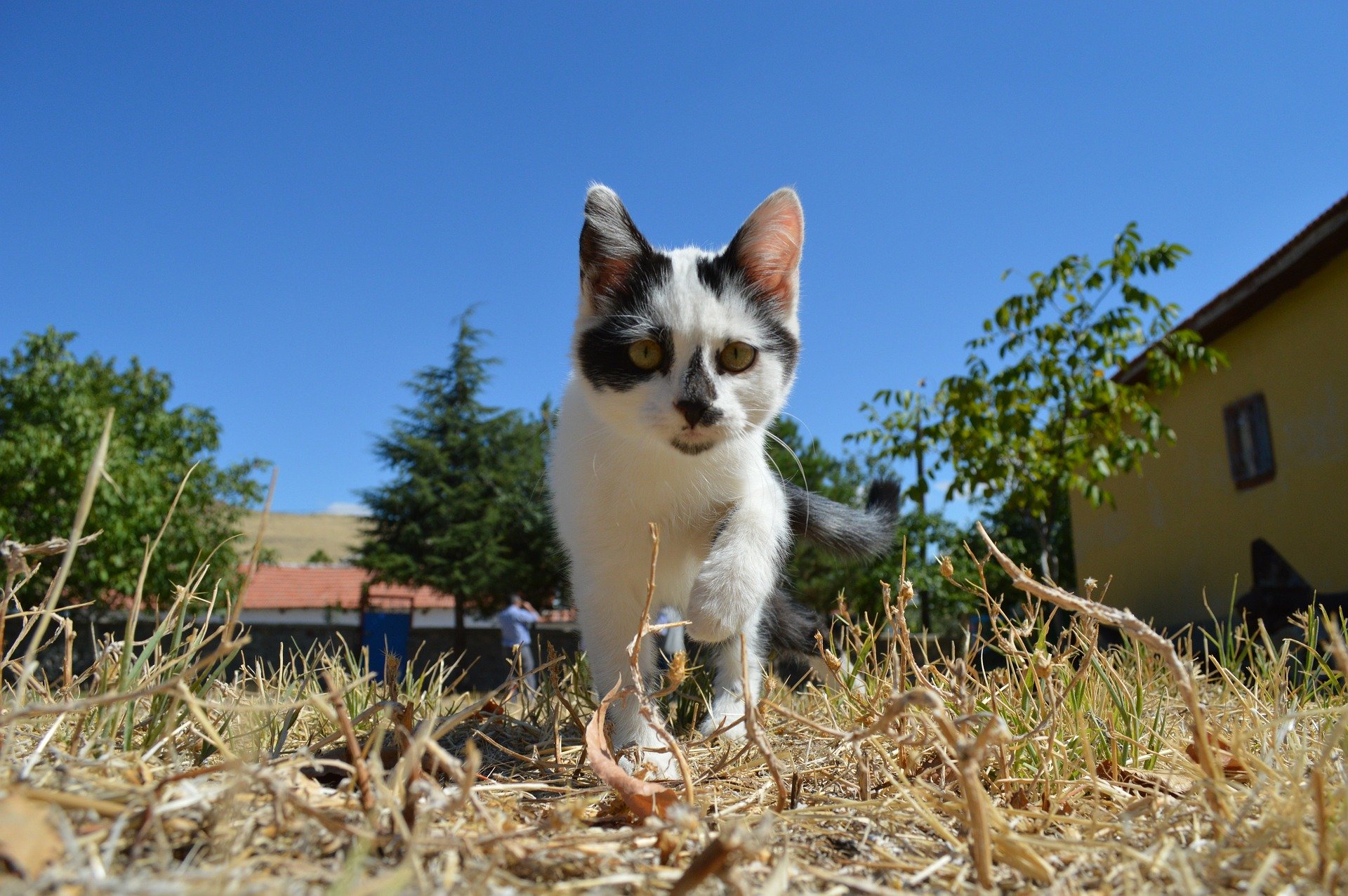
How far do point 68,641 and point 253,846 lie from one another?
3.24 feet

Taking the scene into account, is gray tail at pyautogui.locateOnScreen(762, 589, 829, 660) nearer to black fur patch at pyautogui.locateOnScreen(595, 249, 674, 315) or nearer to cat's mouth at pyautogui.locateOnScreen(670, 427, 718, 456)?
cat's mouth at pyautogui.locateOnScreen(670, 427, 718, 456)

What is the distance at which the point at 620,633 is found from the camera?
2311mm

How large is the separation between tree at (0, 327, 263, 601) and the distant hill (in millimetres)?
28695

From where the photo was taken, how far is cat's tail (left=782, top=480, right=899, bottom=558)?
10.4ft

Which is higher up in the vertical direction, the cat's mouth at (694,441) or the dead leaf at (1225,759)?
the cat's mouth at (694,441)

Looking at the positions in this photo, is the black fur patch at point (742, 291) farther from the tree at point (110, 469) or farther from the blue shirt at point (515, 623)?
the tree at point (110, 469)

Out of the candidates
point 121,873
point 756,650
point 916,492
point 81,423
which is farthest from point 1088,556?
point 81,423

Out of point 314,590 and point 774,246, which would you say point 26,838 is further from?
point 314,590

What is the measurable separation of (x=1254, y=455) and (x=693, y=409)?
955 cm

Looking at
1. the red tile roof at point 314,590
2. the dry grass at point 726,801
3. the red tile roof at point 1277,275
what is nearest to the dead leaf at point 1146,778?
the dry grass at point 726,801

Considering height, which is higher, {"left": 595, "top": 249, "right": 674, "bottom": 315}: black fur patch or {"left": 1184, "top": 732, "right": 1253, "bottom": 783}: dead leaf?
{"left": 595, "top": 249, "right": 674, "bottom": 315}: black fur patch

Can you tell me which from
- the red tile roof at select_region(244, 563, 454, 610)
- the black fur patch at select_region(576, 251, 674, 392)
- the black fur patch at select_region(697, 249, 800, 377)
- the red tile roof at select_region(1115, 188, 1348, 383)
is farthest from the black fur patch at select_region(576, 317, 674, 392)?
the red tile roof at select_region(244, 563, 454, 610)

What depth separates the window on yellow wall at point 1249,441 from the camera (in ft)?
28.8

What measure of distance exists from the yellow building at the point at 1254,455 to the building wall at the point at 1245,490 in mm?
15
